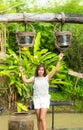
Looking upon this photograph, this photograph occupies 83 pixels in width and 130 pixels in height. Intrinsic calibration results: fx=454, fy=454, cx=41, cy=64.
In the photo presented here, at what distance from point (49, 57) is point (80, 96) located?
65.9 inches

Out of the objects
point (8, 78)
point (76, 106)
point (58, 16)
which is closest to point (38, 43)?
point (8, 78)

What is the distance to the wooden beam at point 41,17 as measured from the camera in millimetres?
5609

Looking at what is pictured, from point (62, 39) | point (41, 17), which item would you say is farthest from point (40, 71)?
point (41, 17)

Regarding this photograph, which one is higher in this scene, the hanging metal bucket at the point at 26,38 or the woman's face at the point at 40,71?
the hanging metal bucket at the point at 26,38

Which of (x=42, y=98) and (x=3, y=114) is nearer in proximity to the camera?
(x=42, y=98)

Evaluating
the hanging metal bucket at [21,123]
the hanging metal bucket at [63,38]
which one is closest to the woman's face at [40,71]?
the hanging metal bucket at [63,38]

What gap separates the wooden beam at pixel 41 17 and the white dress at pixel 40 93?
1398 millimetres

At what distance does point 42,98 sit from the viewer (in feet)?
22.7

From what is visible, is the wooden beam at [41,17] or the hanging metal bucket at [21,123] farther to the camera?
the hanging metal bucket at [21,123]

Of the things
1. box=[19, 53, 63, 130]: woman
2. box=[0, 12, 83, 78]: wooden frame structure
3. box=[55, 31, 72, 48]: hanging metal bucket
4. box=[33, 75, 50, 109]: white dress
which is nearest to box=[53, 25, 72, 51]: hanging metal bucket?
box=[55, 31, 72, 48]: hanging metal bucket

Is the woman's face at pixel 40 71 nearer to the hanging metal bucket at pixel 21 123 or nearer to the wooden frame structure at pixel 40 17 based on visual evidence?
the hanging metal bucket at pixel 21 123

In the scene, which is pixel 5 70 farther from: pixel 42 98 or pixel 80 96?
pixel 42 98

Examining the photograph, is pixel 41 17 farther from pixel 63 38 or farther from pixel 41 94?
pixel 41 94

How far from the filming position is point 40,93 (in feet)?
22.7
